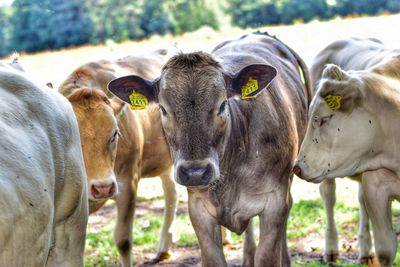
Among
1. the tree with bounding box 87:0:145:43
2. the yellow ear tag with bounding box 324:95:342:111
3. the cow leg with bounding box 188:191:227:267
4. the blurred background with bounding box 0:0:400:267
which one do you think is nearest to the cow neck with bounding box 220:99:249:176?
the cow leg with bounding box 188:191:227:267

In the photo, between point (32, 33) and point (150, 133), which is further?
point (32, 33)

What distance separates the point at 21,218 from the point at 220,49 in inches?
157

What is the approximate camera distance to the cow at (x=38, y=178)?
13.1ft

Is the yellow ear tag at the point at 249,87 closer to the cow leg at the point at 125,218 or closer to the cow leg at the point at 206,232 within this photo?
the cow leg at the point at 206,232

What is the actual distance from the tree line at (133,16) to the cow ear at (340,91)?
18.9 m

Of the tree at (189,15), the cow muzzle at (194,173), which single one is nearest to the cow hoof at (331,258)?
the cow muzzle at (194,173)

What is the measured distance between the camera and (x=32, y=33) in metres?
25.0

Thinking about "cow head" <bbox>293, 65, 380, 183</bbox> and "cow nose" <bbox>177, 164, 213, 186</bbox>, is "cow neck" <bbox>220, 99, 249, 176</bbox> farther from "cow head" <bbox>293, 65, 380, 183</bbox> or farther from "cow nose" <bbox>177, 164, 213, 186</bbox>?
"cow nose" <bbox>177, 164, 213, 186</bbox>

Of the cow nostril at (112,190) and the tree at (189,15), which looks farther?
the tree at (189,15)

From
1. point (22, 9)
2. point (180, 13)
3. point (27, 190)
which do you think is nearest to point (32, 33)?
point (22, 9)

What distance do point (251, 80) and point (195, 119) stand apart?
671mm

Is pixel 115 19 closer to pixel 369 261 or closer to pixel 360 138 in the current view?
pixel 369 261

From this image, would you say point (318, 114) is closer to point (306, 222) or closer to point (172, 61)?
point (172, 61)

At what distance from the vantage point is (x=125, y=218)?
793 centimetres
